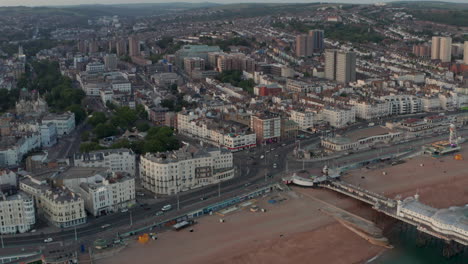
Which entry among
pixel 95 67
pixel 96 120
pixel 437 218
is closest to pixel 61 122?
pixel 96 120

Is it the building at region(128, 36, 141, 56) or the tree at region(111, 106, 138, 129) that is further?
the building at region(128, 36, 141, 56)

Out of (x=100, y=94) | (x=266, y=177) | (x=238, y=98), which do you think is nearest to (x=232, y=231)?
(x=266, y=177)

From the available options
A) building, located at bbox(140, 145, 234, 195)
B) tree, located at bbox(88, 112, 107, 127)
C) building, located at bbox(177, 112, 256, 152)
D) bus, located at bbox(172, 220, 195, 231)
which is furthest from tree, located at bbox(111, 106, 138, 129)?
bus, located at bbox(172, 220, 195, 231)

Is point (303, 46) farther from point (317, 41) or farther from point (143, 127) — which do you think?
point (143, 127)

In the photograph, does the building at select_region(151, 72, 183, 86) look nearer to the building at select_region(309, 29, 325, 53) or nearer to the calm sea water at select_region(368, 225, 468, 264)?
the building at select_region(309, 29, 325, 53)

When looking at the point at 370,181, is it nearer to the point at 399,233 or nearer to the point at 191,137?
the point at 399,233

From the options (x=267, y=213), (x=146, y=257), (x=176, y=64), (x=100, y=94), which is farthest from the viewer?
(x=176, y=64)

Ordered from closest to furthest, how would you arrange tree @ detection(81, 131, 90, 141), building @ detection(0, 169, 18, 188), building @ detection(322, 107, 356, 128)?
1. building @ detection(0, 169, 18, 188)
2. tree @ detection(81, 131, 90, 141)
3. building @ detection(322, 107, 356, 128)
